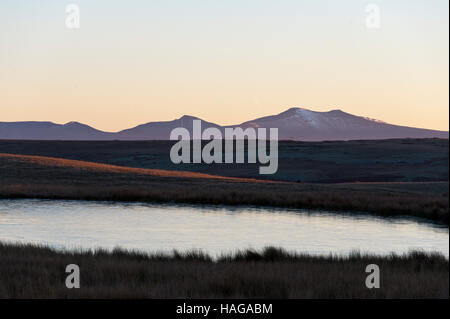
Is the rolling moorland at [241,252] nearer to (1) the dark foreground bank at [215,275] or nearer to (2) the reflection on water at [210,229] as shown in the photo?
(1) the dark foreground bank at [215,275]

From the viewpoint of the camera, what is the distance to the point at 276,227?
30.3 meters

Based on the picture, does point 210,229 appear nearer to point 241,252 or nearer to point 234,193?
point 241,252

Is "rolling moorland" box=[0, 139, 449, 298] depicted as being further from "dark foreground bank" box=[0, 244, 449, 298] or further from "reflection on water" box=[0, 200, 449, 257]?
"reflection on water" box=[0, 200, 449, 257]

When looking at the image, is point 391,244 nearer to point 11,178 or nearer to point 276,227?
point 276,227

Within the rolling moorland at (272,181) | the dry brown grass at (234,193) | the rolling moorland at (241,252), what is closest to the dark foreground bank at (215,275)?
the rolling moorland at (241,252)

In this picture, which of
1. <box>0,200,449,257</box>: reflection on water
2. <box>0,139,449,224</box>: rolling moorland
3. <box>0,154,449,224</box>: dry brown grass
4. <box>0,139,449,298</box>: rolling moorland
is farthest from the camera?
<box>0,139,449,224</box>: rolling moorland

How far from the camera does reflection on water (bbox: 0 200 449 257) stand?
24672mm

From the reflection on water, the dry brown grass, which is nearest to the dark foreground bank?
the reflection on water

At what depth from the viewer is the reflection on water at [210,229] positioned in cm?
2467

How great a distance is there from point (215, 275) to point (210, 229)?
13801 mm

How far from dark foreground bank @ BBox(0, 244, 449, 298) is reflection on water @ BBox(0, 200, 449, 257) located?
3.83m

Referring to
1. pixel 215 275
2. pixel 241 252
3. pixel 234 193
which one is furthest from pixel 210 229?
pixel 234 193

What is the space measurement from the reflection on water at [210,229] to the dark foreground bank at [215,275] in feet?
12.6
